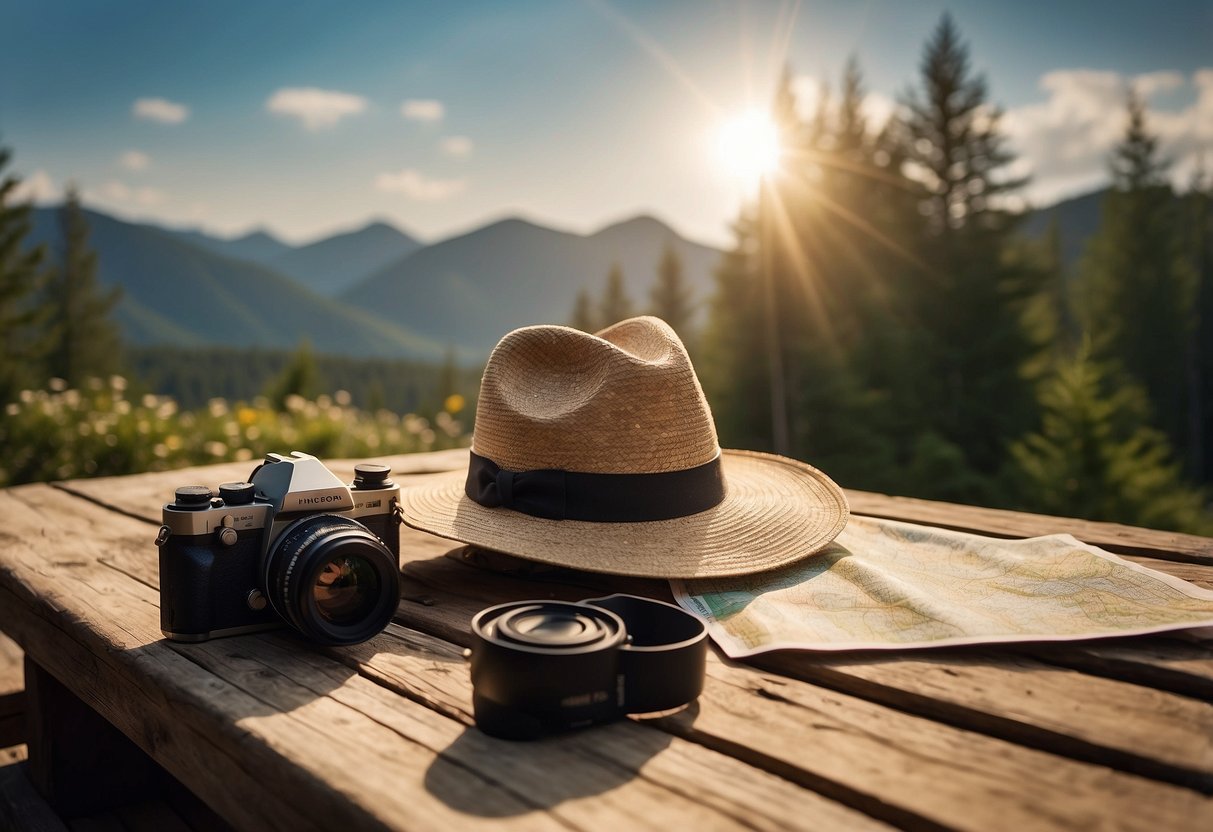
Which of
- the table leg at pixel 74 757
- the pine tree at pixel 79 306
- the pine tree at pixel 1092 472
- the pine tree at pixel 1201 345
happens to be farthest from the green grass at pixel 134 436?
the pine tree at pixel 1201 345

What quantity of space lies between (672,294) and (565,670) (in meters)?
29.8

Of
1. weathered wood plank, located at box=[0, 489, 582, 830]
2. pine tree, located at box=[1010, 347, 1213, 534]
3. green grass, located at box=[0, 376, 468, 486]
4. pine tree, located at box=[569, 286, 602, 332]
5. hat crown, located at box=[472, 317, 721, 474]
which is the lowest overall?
pine tree, located at box=[1010, 347, 1213, 534]

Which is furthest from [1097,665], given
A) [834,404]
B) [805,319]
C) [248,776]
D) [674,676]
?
[805,319]

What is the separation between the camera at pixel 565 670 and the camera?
3.36 ft

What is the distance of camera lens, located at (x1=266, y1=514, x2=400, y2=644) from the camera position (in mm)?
1307

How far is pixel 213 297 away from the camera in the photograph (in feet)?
591

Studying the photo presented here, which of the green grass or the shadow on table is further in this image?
the green grass

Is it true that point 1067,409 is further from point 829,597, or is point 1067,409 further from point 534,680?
point 534,680

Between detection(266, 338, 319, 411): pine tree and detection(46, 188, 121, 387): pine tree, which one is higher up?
detection(46, 188, 121, 387): pine tree

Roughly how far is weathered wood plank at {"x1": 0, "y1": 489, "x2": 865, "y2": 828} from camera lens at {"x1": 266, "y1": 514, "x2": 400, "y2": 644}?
0.08 m

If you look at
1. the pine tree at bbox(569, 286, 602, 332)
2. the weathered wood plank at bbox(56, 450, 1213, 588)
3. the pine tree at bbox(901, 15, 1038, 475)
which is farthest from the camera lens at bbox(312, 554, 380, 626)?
the pine tree at bbox(569, 286, 602, 332)

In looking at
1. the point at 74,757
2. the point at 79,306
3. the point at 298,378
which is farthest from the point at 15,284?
the point at 74,757

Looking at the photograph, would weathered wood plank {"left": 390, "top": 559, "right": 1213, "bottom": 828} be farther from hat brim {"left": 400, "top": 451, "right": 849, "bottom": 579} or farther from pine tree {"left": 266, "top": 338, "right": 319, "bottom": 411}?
pine tree {"left": 266, "top": 338, "right": 319, "bottom": 411}

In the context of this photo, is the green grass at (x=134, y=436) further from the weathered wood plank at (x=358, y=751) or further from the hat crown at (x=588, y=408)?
the weathered wood plank at (x=358, y=751)
